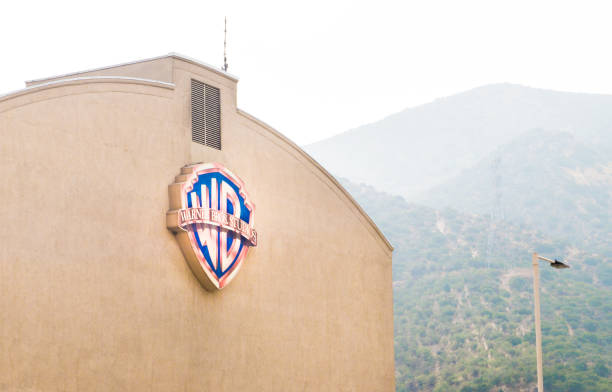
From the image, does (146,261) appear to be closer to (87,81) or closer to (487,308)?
(87,81)

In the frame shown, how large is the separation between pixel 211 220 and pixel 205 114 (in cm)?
278

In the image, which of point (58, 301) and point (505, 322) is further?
point (505, 322)

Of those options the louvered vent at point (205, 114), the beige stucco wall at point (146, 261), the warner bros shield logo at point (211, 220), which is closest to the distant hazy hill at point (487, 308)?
the beige stucco wall at point (146, 261)

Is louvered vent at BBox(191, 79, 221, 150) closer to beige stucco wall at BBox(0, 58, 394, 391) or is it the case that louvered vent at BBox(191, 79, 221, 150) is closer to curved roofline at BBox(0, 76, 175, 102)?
beige stucco wall at BBox(0, 58, 394, 391)

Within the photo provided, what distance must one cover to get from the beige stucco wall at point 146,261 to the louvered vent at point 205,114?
0.93 ft

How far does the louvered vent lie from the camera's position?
19.9 m

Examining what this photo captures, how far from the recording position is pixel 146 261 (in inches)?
693

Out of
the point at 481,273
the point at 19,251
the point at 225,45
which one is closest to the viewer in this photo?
the point at 19,251

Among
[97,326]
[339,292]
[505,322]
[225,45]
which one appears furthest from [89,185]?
[505,322]

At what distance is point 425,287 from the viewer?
458 feet

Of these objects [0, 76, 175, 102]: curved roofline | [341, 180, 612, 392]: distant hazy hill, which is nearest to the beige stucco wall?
[0, 76, 175, 102]: curved roofline

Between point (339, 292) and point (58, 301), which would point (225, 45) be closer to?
point (339, 292)

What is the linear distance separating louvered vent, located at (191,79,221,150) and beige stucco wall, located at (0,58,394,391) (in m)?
0.28

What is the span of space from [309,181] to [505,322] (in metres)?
102
